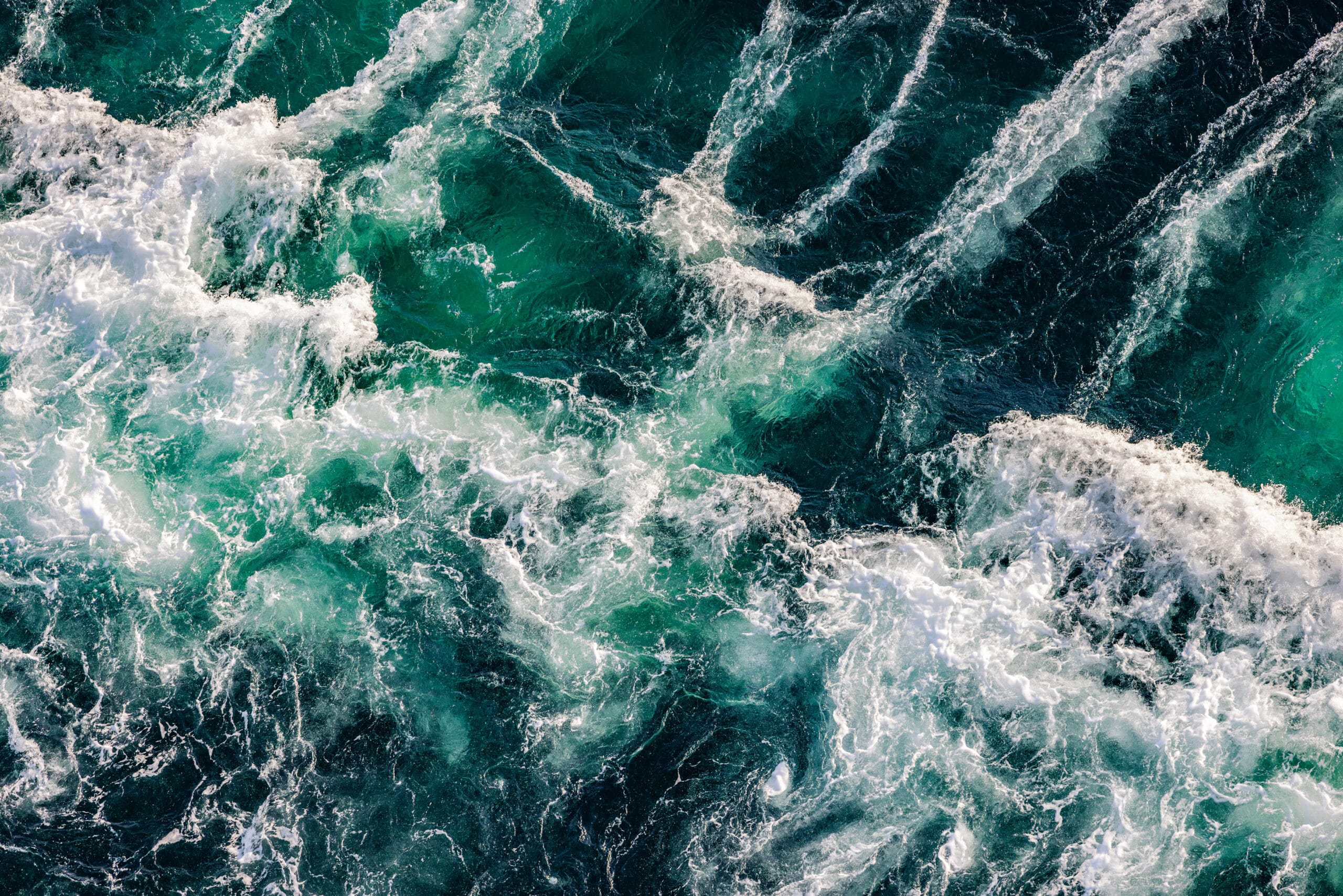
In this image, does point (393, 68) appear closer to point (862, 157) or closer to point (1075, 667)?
point (862, 157)

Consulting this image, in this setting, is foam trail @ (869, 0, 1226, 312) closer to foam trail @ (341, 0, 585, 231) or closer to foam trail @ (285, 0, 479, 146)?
foam trail @ (341, 0, 585, 231)

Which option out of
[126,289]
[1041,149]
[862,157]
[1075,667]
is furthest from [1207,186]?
[126,289]

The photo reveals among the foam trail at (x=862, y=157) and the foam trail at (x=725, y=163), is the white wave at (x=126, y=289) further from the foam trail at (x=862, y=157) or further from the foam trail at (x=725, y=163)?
the foam trail at (x=862, y=157)

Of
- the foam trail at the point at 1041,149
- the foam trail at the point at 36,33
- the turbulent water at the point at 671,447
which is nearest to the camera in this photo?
the turbulent water at the point at 671,447

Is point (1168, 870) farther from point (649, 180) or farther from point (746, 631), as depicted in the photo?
point (649, 180)

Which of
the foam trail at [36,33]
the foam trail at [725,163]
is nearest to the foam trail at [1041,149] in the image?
the foam trail at [725,163]

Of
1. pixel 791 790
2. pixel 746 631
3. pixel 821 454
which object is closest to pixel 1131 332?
pixel 821 454
